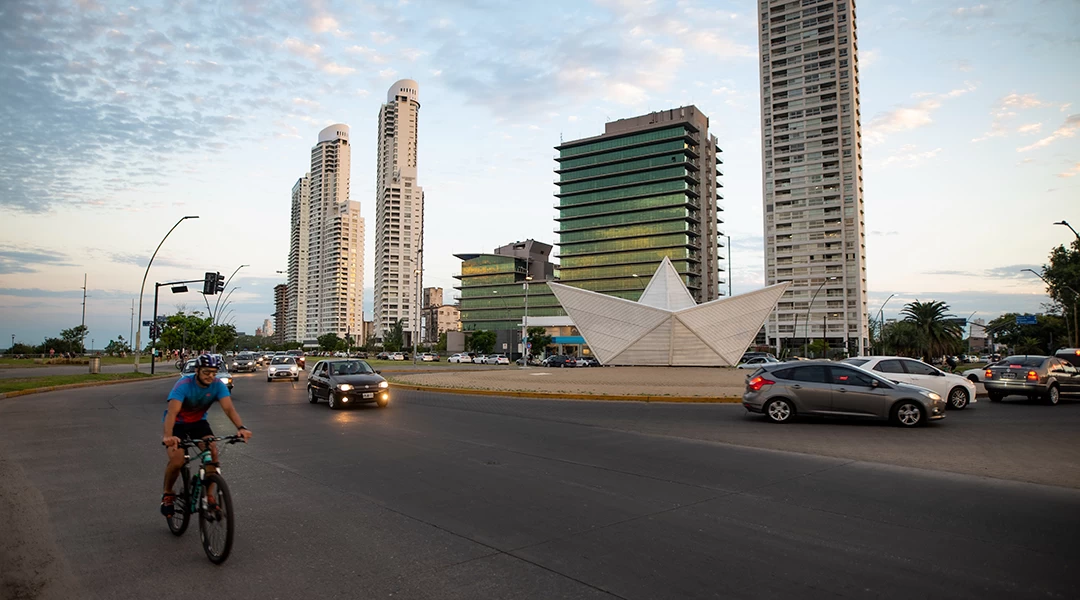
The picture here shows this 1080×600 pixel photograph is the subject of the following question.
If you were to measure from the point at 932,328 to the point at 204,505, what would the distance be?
73.6m

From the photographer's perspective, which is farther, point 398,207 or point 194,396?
point 398,207

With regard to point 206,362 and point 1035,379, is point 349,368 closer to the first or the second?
point 206,362

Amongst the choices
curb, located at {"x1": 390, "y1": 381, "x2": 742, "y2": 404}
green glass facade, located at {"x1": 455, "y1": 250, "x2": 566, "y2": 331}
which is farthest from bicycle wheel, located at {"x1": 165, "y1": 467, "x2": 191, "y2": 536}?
green glass facade, located at {"x1": 455, "y1": 250, "x2": 566, "y2": 331}

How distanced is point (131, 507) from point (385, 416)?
9170 millimetres

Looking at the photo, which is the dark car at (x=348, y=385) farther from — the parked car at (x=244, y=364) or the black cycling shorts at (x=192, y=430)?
the parked car at (x=244, y=364)

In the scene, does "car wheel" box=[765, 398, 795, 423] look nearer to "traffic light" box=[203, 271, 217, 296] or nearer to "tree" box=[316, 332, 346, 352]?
"traffic light" box=[203, 271, 217, 296]

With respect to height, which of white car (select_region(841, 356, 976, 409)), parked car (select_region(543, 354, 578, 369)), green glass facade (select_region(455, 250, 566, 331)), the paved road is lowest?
parked car (select_region(543, 354, 578, 369))

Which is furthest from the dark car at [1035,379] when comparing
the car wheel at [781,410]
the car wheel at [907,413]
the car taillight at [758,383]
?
the car taillight at [758,383]

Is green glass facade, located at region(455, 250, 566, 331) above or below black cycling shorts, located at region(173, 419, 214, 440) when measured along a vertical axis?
above

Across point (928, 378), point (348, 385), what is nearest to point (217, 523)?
point (348, 385)

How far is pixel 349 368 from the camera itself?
19.3m

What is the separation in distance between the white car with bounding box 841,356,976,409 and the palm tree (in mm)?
53255

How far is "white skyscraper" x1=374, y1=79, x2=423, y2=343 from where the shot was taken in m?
182

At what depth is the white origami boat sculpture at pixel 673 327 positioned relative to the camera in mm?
51500
